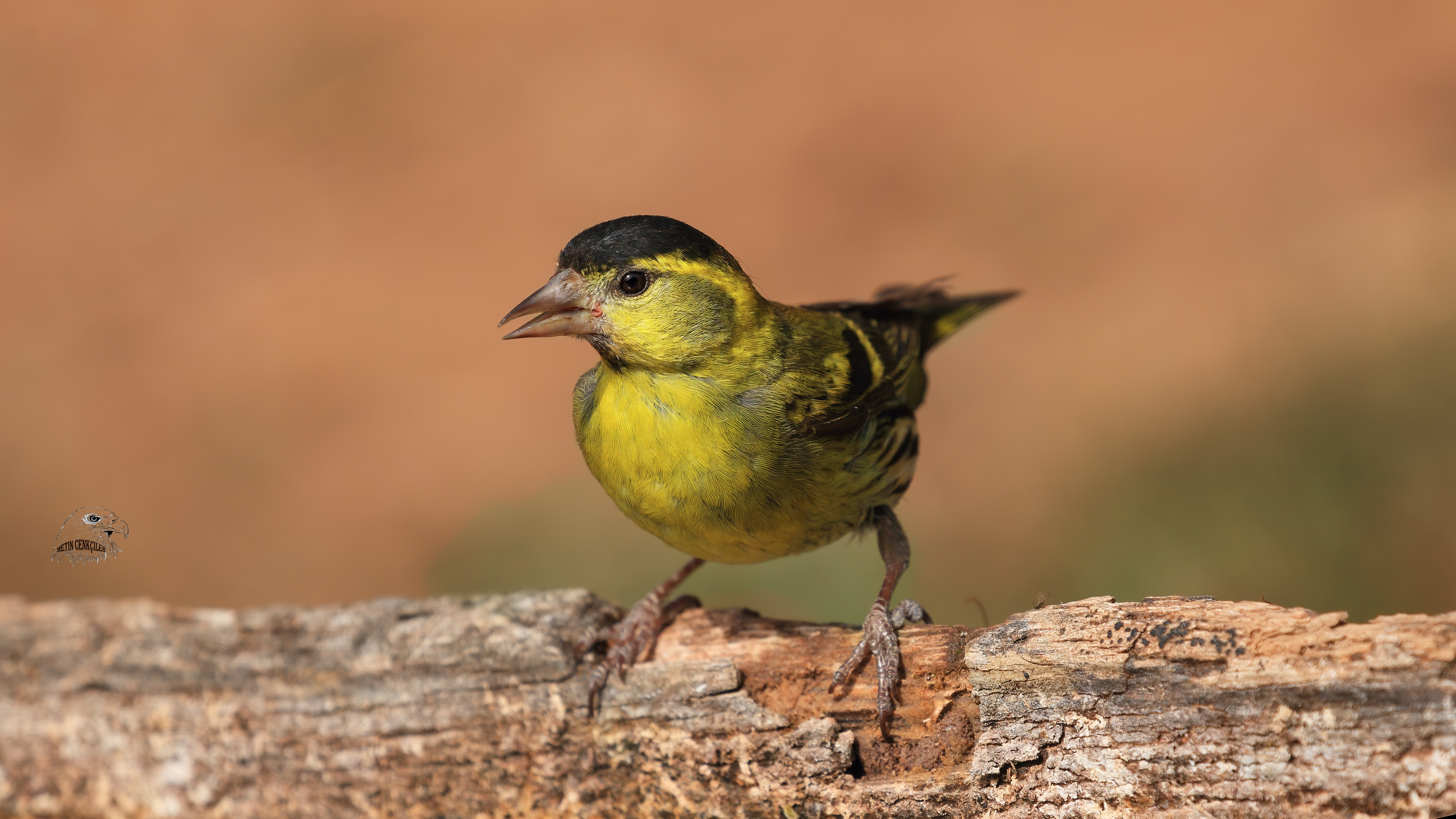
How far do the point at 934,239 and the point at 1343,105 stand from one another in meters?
3.76

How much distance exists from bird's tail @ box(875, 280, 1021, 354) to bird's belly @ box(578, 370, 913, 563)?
185 centimetres

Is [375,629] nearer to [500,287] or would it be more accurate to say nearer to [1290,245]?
[500,287]

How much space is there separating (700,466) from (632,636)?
946mm

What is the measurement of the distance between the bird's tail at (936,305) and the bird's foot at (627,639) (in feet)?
6.80

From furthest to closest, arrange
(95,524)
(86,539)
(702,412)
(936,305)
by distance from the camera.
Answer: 1. (936,305)
2. (95,524)
3. (702,412)
4. (86,539)

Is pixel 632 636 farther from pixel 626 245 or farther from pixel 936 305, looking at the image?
pixel 936 305

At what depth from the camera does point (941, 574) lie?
684 centimetres

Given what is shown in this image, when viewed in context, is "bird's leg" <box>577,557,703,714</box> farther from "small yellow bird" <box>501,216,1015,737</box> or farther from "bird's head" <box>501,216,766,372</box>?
"bird's head" <box>501,216,766,372</box>

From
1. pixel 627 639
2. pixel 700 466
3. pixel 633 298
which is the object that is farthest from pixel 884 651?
pixel 633 298

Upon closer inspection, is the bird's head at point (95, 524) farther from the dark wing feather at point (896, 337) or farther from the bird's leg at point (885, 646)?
Answer: the bird's leg at point (885, 646)

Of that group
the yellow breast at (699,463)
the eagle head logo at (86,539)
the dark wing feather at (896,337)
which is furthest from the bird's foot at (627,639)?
the eagle head logo at (86,539)

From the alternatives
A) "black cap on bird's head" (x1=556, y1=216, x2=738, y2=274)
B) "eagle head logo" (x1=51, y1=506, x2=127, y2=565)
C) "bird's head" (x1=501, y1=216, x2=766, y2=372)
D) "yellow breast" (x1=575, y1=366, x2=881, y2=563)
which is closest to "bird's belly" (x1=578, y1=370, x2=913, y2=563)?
"yellow breast" (x1=575, y1=366, x2=881, y2=563)

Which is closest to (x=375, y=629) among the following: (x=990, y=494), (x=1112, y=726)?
(x=1112, y=726)

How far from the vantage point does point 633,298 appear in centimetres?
375
